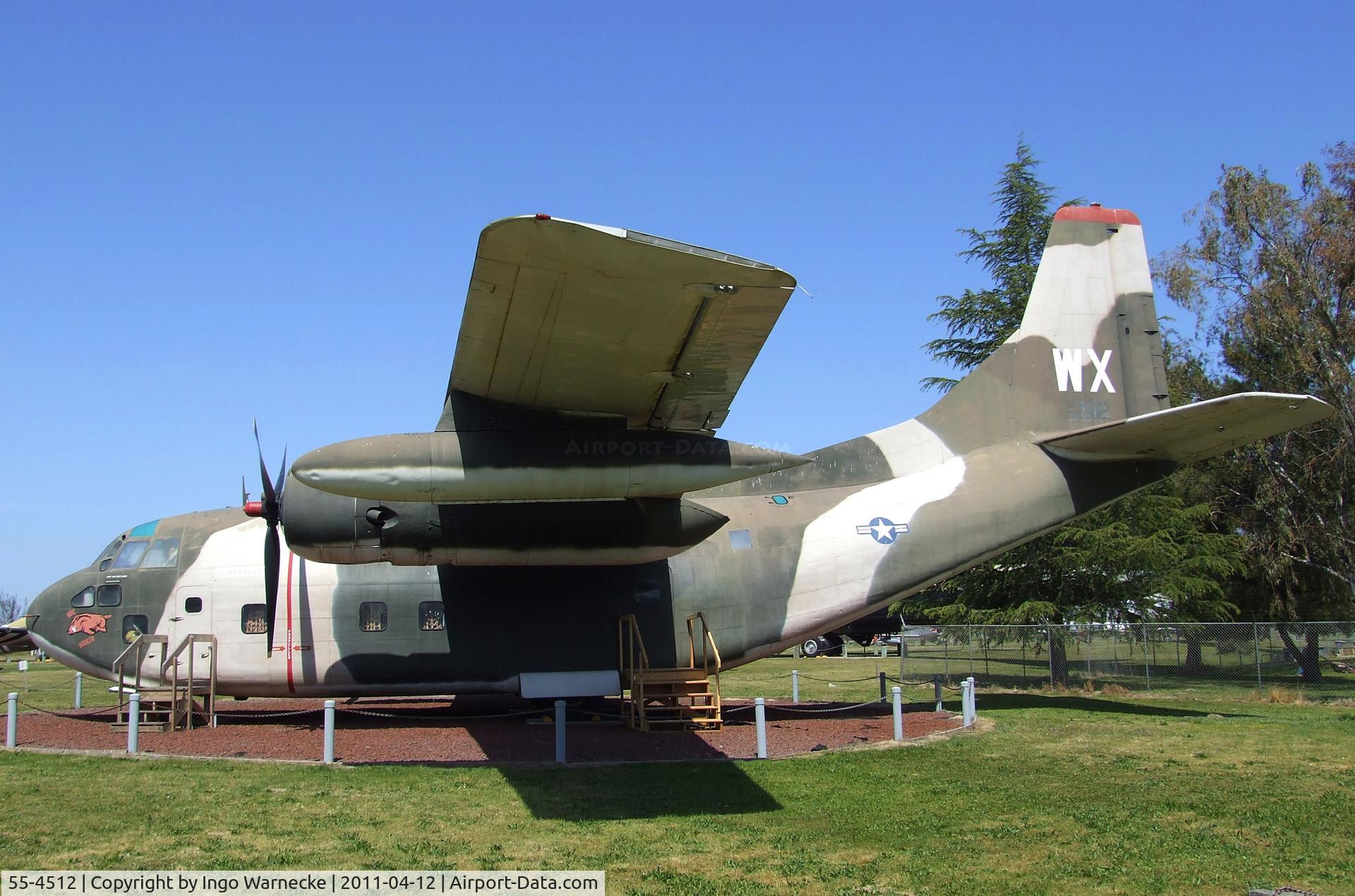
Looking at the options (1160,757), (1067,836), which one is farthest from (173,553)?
(1160,757)

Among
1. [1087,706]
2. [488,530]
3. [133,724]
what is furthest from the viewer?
[1087,706]

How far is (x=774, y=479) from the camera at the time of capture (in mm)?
16766

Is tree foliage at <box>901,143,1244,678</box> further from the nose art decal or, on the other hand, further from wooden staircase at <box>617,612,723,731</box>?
the nose art decal

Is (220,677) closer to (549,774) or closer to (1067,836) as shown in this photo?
(549,774)

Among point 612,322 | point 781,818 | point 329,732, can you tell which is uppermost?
point 612,322

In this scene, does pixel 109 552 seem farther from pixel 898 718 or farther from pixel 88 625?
pixel 898 718

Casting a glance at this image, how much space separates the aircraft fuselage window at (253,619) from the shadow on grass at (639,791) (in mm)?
4932

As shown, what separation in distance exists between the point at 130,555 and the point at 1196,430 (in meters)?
15.6

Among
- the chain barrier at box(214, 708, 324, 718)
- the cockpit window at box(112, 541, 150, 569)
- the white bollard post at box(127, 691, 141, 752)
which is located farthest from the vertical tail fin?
the cockpit window at box(112, 541, 150, 569)

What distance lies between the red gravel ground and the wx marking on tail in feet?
19.1

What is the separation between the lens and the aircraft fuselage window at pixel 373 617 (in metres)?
14.6

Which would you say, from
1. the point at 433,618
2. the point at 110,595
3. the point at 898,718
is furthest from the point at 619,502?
the point at 110,595

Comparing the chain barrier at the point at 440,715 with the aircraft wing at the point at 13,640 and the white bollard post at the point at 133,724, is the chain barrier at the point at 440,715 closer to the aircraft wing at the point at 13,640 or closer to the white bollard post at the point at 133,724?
the white bollard post at the point at 133,724

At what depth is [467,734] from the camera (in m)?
14.4
